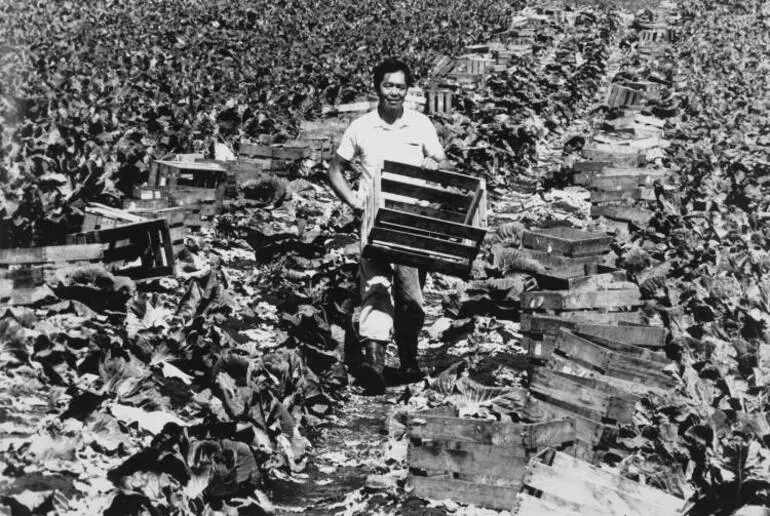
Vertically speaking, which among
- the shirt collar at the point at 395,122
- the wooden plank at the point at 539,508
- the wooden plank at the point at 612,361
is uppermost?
the shirt collar at the point at 395,122

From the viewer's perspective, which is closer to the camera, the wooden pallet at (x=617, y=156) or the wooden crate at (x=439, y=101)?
the wooden pallet at (x=617, y=156)

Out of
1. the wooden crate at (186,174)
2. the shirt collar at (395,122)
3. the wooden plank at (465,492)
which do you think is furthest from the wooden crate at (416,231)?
the wooden crate at (186,174)

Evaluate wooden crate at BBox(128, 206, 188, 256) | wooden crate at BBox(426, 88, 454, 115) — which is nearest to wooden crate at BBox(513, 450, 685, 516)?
wooden crate at BBox(128, 206, 188, 256)

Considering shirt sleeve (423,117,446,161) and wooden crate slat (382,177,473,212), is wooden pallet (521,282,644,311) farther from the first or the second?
shirt sleeve (423,117,446,161)

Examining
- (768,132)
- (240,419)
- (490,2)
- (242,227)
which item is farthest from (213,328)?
(490,2)

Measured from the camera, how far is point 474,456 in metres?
4.37

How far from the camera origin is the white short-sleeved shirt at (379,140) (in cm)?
588

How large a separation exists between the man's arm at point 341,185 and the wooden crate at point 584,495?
→ 218 centimetres

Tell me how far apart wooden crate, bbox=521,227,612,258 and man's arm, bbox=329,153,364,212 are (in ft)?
6.17

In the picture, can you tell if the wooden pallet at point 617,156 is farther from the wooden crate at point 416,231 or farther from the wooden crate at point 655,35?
the wooden crate at point 655,35

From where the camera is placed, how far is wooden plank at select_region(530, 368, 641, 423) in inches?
188

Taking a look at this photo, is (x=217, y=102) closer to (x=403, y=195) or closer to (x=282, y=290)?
(x=282, y=290)

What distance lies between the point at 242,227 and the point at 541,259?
7.71 ft

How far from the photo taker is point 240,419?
4652 mm
